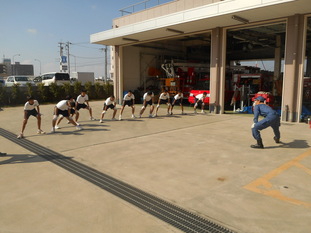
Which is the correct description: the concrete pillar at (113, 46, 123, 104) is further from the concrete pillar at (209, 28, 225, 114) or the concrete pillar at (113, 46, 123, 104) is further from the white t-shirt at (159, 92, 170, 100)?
the concrete pillar at (209, 28, 225, 114)

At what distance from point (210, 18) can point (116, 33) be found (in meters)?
6.62

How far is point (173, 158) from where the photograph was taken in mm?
5633

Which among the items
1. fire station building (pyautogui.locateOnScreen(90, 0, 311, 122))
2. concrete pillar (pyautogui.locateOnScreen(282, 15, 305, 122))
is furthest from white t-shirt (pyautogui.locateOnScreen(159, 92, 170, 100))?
concrete pillar (pyautogui.locateOnScreen(282, 15, 305, 122))

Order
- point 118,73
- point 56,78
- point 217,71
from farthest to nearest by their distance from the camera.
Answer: point 56,78 → point 118,73 → point 217,71

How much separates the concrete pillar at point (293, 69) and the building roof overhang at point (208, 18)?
0.54 meters

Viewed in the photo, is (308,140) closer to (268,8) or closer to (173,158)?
(173,158)

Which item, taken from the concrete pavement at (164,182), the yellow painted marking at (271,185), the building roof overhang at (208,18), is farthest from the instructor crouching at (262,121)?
the building roof overhang at (208,18)

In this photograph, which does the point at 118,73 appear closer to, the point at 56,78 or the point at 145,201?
the point at 56,78

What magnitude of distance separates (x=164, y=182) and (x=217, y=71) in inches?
384

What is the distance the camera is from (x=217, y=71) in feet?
42.3

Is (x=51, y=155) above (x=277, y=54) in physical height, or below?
below

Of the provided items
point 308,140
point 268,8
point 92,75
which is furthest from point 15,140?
point 92,75

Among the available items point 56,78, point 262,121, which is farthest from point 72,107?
point 56,78

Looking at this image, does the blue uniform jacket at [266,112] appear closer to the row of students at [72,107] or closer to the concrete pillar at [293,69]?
the concrete pillar at [293,69]
